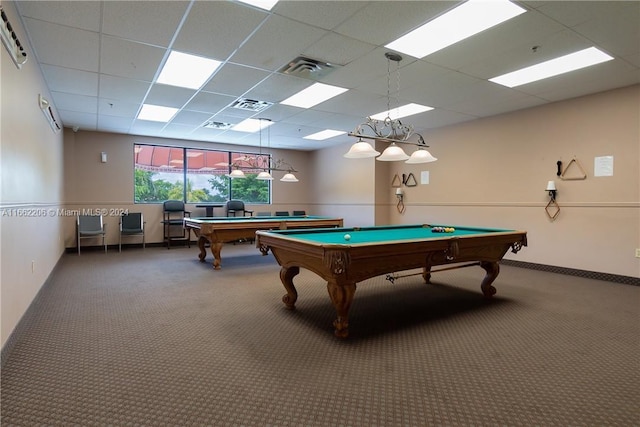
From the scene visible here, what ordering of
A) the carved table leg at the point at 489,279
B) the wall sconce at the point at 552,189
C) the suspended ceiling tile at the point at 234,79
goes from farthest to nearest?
1. the wall sconce at the point at 552,189
2. the suspended ceiling tile at the point at 234,79
3. the carved table leg at the point at 489,279

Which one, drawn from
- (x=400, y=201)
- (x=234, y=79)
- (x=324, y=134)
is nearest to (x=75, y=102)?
→ (x=234, y=79)

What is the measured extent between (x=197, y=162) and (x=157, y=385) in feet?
24.5

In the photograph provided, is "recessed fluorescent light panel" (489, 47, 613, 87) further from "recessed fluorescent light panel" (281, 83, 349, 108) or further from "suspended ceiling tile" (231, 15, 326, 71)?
"suspended ceiling tile" (231, 15, 326, 71)

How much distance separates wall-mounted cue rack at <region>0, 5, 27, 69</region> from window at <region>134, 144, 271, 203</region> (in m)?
5.31

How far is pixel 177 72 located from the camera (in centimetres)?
408

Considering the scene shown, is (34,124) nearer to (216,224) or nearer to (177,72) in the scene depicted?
(177,72)

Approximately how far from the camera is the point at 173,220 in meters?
8.02

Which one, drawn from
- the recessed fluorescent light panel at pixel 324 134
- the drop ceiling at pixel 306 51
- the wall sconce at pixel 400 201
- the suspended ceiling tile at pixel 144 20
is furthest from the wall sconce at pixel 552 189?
the suspended ceiling tile at pixel 144 20

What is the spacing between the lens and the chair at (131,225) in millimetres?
7329

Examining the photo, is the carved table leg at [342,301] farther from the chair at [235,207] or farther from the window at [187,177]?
the chair at [235,207]

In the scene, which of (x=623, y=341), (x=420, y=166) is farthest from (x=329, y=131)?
(x=623, y=341)

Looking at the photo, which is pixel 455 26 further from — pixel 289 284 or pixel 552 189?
pixel 552 189

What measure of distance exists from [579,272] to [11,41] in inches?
271

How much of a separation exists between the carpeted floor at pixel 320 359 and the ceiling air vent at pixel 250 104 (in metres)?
2.88
